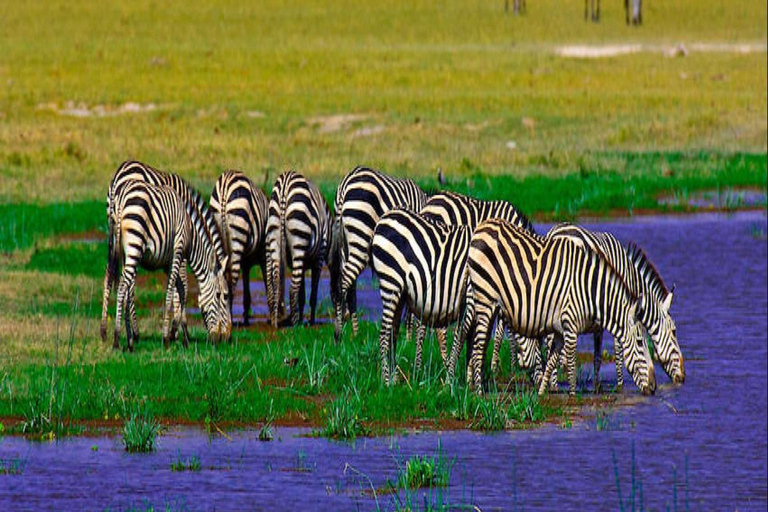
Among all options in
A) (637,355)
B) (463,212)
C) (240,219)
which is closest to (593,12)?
(240,219)

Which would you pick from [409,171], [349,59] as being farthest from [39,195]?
[349,59]

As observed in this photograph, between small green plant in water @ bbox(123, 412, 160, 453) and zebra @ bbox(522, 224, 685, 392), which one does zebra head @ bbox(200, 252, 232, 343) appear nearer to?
zebra @ bbox(522, 224, 685, 392)

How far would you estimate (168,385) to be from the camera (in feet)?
50.5

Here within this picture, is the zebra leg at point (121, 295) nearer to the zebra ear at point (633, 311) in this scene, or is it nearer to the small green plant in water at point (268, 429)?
the small green plant in water at point (268, 429)

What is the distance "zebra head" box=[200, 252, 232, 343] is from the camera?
1803cm

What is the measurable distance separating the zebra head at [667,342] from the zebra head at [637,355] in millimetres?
237

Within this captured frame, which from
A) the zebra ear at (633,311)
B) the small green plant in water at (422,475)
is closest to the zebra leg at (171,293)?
the zebra ear at (633,311)

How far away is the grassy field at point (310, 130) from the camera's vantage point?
1552 cm

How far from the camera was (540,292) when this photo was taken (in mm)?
15258

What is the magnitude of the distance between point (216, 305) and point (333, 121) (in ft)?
85.7

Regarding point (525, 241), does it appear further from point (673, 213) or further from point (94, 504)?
point (673, 213)

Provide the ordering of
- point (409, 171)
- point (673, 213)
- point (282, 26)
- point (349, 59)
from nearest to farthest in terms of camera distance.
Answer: point (673, 213) → point (409, 171) → point (349, 59) → point (282, 26)

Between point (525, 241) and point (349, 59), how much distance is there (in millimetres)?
44211

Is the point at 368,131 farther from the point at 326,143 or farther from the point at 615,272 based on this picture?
the point at 615,272
